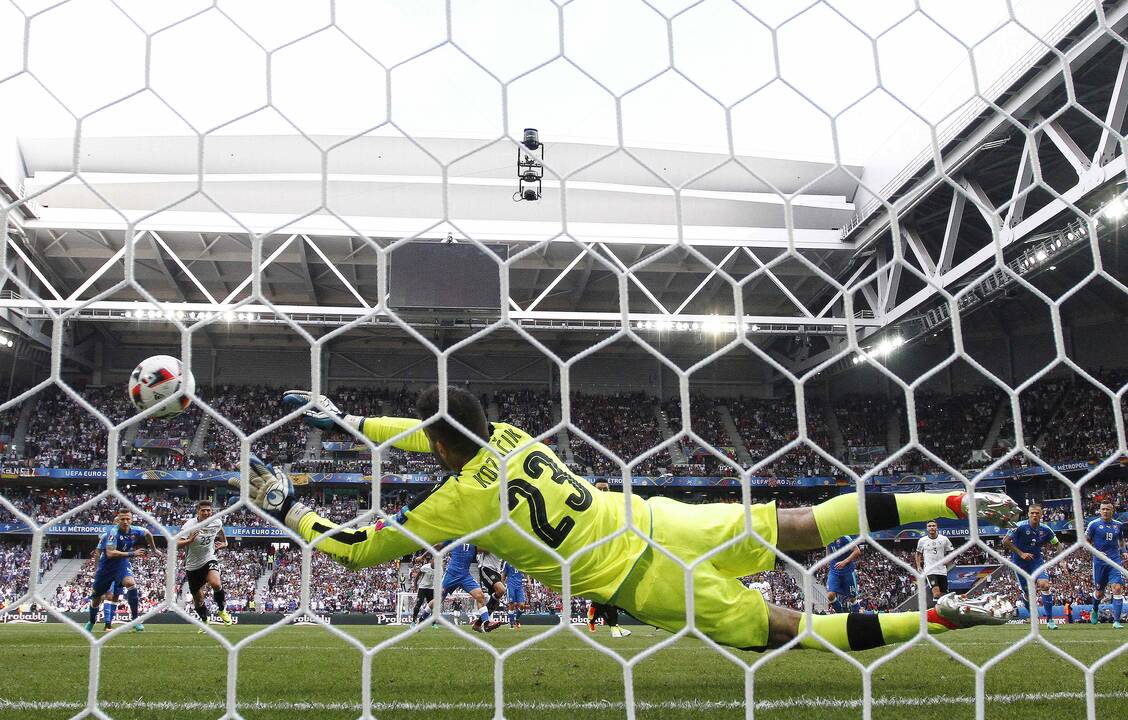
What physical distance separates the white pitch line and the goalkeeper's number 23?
69 cm

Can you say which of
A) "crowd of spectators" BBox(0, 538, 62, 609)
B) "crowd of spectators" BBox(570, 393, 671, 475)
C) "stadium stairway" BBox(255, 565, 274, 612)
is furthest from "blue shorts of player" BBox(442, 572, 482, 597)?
"crowd of spectators" BBox(0, 538, 62, 609)

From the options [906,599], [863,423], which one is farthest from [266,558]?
[863,423]

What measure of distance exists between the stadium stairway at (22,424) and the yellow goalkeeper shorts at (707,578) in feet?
77.5

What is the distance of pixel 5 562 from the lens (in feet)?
65.7

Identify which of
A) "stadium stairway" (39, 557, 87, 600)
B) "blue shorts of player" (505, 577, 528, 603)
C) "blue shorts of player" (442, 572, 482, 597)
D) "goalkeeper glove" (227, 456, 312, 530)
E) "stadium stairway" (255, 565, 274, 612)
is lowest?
"stadium stairway" (255, 565, 274, 612)

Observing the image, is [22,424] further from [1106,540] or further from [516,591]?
[1106,540]

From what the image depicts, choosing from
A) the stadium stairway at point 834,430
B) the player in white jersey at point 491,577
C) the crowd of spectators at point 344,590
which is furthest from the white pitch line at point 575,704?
the stadium stairway at point 834,430

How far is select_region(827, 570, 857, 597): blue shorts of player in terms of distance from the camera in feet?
32.0

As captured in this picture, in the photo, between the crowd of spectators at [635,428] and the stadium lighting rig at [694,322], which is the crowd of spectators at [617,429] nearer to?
the crowd of spectators at [635,428]

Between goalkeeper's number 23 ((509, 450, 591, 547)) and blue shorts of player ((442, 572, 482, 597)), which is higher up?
goalkeeper's number 23 ((509, 450, 591, 547))

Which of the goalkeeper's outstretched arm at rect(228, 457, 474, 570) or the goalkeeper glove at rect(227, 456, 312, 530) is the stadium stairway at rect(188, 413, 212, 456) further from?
the goalkeeper glove at rect(227, 456, 312, 530)

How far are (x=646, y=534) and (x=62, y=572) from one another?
21.9 metres

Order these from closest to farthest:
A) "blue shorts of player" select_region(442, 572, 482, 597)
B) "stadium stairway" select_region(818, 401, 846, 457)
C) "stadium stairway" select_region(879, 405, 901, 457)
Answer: "blue shorts of player" select_region(442, 572, 482, 597) < "stadium stairway" select_region(879, 405, 901, 457) < "stadium stairway" select_region(818, 401, 846, 457)

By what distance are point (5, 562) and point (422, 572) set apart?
577 inches
